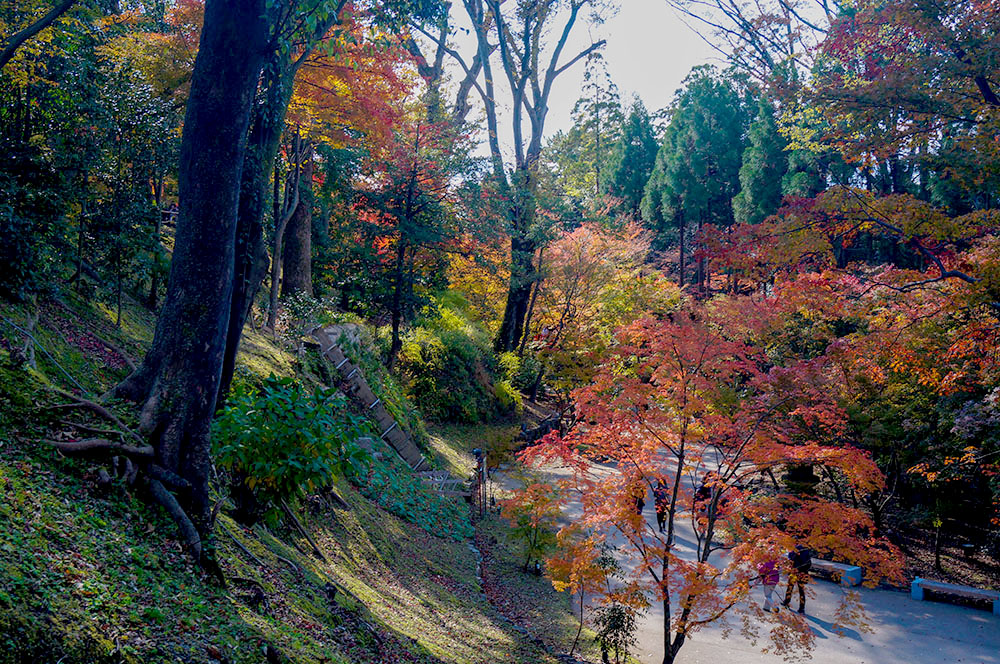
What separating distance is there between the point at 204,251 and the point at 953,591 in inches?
507

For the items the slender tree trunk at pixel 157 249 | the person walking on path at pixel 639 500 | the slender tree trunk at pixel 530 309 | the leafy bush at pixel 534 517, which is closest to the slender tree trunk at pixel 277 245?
the slender tree trunk at pixel 157 249

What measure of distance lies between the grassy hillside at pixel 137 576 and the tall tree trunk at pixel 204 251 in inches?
14.4

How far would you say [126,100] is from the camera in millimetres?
7152

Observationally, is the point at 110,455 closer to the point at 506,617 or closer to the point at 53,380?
the point at 53,380

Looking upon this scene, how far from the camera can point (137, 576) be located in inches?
131

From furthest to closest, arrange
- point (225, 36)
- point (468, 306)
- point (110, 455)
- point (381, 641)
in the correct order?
1. point (468, 306)
2. point (381, 641)
3. point (225, 36)
4. point (110, 455)

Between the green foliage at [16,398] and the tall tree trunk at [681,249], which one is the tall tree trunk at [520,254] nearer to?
the tall tree trunk at [681,249]

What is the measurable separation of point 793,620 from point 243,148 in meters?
6.70

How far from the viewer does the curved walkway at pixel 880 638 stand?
8094mm

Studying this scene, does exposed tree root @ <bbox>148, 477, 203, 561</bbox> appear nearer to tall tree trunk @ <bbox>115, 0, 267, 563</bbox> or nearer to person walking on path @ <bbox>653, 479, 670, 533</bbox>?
tall tree trunk @ <bbox>115, 0, 267, 563</bbox>

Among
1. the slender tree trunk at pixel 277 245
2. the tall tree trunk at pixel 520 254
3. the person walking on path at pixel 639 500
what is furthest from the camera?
the tall tree trunk at pixel 520 254

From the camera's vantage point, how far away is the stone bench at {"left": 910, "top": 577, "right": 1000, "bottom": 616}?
34.9ft

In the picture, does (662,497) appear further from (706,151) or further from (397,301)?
(706,151)

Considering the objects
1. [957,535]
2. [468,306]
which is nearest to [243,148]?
[957,535]
